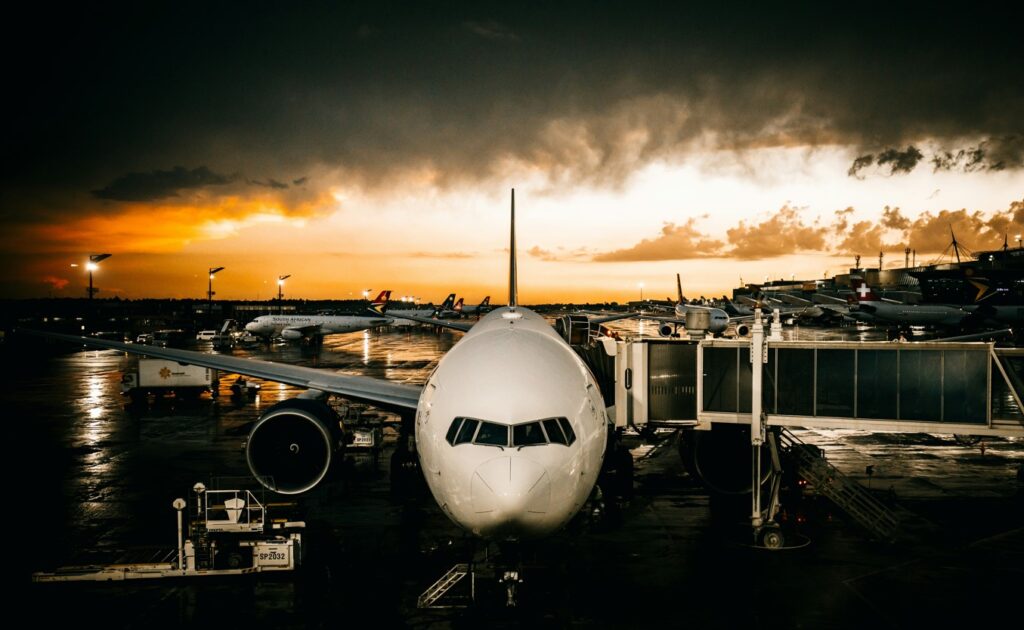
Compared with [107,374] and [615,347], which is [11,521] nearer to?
[615,347]

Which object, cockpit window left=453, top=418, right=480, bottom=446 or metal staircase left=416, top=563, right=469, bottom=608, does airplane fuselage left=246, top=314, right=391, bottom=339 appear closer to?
metal staircase left=416, top=563, right=469, bottom=608

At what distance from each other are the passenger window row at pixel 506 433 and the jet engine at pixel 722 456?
29.6 feet

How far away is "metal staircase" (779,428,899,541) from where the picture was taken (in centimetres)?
1470

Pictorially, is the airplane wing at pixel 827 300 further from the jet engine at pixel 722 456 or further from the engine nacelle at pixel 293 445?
the engine nacelle at pixel 293 445

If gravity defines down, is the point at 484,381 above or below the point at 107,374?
above

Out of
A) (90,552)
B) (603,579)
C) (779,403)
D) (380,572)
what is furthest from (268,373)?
(779,403)

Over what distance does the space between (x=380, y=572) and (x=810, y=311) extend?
89.3m

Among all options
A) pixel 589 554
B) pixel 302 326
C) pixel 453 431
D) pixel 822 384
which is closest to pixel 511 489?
pixel 453 431

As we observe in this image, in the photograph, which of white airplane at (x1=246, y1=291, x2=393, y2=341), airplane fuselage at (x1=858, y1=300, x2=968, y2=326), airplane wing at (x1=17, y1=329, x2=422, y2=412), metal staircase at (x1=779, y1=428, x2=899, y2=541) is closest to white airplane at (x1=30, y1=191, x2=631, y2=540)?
airplane wing at (x1=17, y1=329, x2=422, y2=412)

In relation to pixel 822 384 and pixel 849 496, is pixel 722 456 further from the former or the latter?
pixel 822 384

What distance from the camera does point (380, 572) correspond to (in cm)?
1291

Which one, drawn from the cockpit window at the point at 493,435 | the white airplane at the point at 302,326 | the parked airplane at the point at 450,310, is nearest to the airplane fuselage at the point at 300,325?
the white airplane at the point at 302,326

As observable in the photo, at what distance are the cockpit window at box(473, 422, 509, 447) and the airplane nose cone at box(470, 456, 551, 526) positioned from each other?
1.12ft

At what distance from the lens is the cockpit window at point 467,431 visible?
9.83 metres
